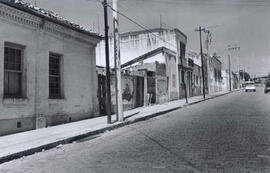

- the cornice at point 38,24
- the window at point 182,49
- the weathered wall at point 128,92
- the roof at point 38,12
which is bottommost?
the weathered wall at point 128,92

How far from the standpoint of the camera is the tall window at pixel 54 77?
1380cm

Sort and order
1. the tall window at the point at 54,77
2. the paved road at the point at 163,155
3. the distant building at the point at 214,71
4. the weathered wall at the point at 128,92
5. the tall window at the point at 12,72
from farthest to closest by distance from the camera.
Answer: the distant building at the point at 214,71 → the weathered wall at the point at 128,92 → the tall window at the point at 54,77 → the tall window at the point at 12,72 → the paved road at the point at 163,155

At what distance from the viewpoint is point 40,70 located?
12.8 m

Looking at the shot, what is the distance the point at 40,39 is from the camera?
507 inches

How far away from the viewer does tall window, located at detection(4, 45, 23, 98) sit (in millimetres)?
11359

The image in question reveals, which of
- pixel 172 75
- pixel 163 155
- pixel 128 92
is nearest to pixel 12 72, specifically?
pixel 163 155

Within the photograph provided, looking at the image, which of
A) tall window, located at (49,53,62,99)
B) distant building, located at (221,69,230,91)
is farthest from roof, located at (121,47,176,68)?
distant building, located at (221,69,230,91)

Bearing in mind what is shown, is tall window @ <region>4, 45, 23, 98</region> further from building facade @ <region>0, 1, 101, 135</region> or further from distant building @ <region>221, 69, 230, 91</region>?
distant building @ <region>221, 69, 230, 91</region>

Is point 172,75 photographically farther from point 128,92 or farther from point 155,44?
point 128,92

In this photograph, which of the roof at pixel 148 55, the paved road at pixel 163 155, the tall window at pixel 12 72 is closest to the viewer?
the paved road at pixel 163 155

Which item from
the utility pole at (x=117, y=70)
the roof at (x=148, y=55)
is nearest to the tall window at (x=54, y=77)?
the utility pole at (x=117, y=70)

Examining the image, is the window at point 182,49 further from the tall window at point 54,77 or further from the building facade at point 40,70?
the tall window at point 54,77

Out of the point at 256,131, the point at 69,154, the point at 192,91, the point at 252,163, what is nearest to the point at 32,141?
the point at 69,154

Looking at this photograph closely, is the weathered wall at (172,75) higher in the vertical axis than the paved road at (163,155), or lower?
higher
